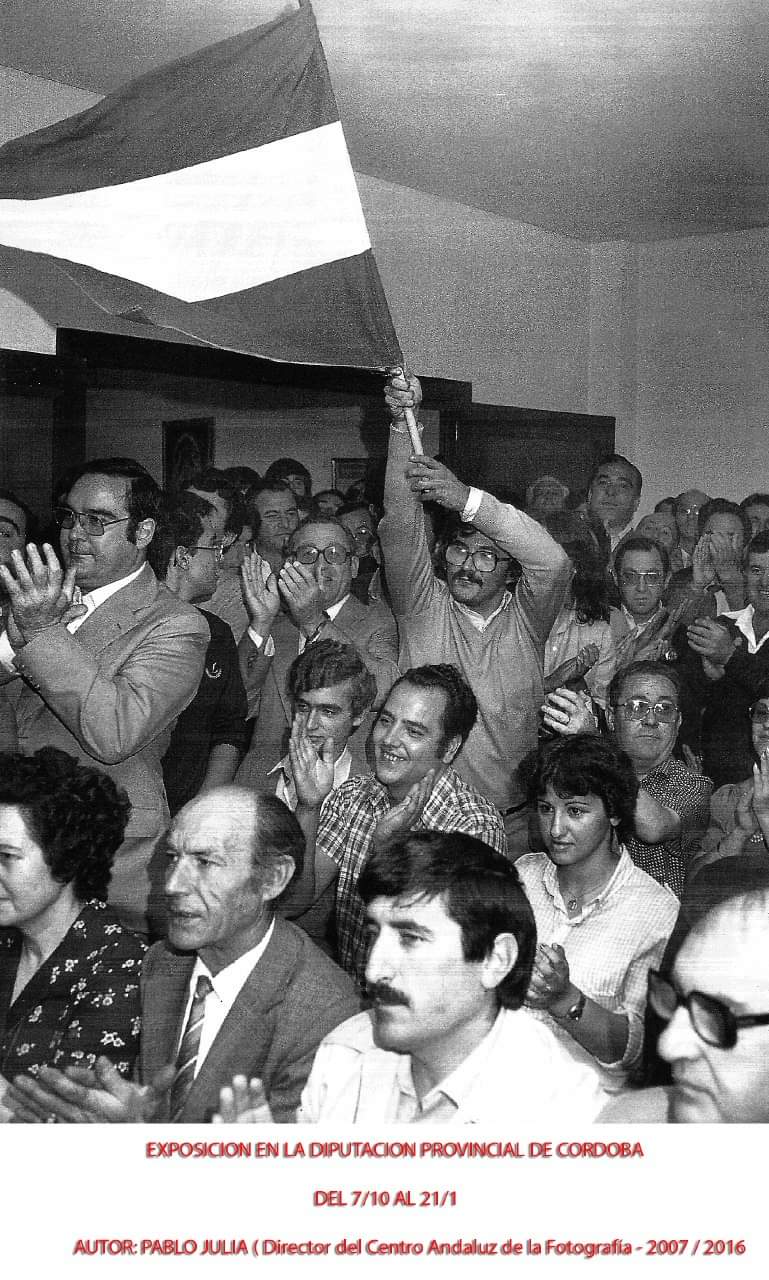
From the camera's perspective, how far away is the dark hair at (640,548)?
1892 millimetres

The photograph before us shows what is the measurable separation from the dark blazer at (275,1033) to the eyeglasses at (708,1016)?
16.4 inches

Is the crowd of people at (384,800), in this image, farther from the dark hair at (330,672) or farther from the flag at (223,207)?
the flag at (223,207)

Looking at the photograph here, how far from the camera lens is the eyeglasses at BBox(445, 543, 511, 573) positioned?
188 centimetres

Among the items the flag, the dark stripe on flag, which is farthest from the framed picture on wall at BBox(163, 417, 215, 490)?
the dark stripe on flag

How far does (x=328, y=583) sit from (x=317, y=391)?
309 millimetres

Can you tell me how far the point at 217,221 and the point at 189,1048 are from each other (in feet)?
3.95

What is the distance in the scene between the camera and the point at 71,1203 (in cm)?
158

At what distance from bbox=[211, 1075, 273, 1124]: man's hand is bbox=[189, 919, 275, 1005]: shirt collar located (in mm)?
110

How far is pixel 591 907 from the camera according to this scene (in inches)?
65.8

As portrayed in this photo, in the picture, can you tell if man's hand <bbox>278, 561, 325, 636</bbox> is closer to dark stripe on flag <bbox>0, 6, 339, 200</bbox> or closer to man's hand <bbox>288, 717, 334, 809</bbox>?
man's hand <bbox>288, 717, 334, 809</bbox>

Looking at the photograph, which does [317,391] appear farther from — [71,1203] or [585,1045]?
[71,1203]

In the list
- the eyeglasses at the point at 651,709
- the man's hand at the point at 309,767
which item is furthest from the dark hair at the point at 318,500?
the eyeglasses at the point at 651,709

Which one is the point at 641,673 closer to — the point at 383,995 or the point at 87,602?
the point at 383,995

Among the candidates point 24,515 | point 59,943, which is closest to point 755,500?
point 24,515
